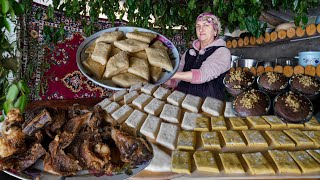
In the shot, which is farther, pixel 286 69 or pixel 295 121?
pixel 286 69

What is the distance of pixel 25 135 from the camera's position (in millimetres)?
814

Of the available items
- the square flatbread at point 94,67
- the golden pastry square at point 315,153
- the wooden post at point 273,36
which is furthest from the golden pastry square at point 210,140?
the wooden post at point 273,36

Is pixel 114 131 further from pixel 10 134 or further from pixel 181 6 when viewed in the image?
pixel 181 6

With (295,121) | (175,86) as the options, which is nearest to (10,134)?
(295,121)

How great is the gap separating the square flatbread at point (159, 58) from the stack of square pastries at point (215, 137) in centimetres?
19

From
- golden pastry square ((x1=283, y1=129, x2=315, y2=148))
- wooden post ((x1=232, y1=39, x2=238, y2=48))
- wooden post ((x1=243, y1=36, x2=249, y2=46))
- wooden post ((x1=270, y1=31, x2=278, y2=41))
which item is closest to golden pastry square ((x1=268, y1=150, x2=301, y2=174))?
golden pastry square ((x1=283, y1=129, x2=315, y2=148))

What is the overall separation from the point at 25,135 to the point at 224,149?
2.35 feet

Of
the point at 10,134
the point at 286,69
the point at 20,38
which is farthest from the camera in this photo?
the point at 20,38

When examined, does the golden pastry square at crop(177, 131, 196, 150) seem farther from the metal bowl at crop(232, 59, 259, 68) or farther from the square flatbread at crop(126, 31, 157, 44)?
the metal bowl at crop(232, 59, 259, 68)

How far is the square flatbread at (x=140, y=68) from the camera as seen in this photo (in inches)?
60.1

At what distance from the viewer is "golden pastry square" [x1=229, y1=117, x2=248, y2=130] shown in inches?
46.1

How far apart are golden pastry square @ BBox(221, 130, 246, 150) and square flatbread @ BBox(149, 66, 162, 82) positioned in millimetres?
574

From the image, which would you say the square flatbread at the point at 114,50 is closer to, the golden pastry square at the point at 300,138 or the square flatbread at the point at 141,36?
the square flatbread at the point at 141,36

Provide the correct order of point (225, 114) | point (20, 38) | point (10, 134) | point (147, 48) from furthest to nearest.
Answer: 1. point (20, 38)
2. point (147, 48)
3. point (225, 114)
4. point (10, 134)
